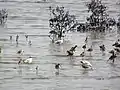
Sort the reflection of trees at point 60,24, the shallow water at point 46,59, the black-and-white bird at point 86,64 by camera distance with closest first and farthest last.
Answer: the shallow water at point 46,59 → the black-and-white bird at point 86,64 → the reflection of trees at point 60,24

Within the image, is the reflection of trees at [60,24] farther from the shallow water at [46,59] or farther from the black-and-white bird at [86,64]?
the black-and-white bird at [86,64]

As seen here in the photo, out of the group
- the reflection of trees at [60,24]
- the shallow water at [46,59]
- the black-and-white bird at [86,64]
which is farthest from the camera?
the reflection of trees at [60,24]

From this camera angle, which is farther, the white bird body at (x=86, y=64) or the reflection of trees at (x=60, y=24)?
the reflection of trees at (x=60, y=24)

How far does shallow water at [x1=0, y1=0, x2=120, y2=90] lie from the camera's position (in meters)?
6.61

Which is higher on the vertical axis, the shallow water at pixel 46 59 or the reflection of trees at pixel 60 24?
the reflection of trees at pixel 60 24

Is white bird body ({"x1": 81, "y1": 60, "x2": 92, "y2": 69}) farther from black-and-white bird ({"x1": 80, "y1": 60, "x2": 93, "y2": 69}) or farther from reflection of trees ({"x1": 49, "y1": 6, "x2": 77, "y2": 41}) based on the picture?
reflection of trees ({"x1": 49, "y1": 6, "x2": 77, "y2": 41})

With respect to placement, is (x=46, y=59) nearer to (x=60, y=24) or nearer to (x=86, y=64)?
(x=86, y=64)

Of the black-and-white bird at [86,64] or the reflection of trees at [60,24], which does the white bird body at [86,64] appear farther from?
the reflection of trees at [60,24]

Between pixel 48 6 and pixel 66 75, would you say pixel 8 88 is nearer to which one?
pixel 66 75

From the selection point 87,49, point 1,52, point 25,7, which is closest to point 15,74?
point 1,52

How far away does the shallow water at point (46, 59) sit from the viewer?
260 inches

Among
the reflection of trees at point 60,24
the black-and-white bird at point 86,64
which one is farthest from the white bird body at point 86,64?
the reflection of trees at point 60,24

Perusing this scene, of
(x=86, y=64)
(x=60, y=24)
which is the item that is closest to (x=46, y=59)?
(x=86, y=64)

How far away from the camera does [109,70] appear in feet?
24.1
